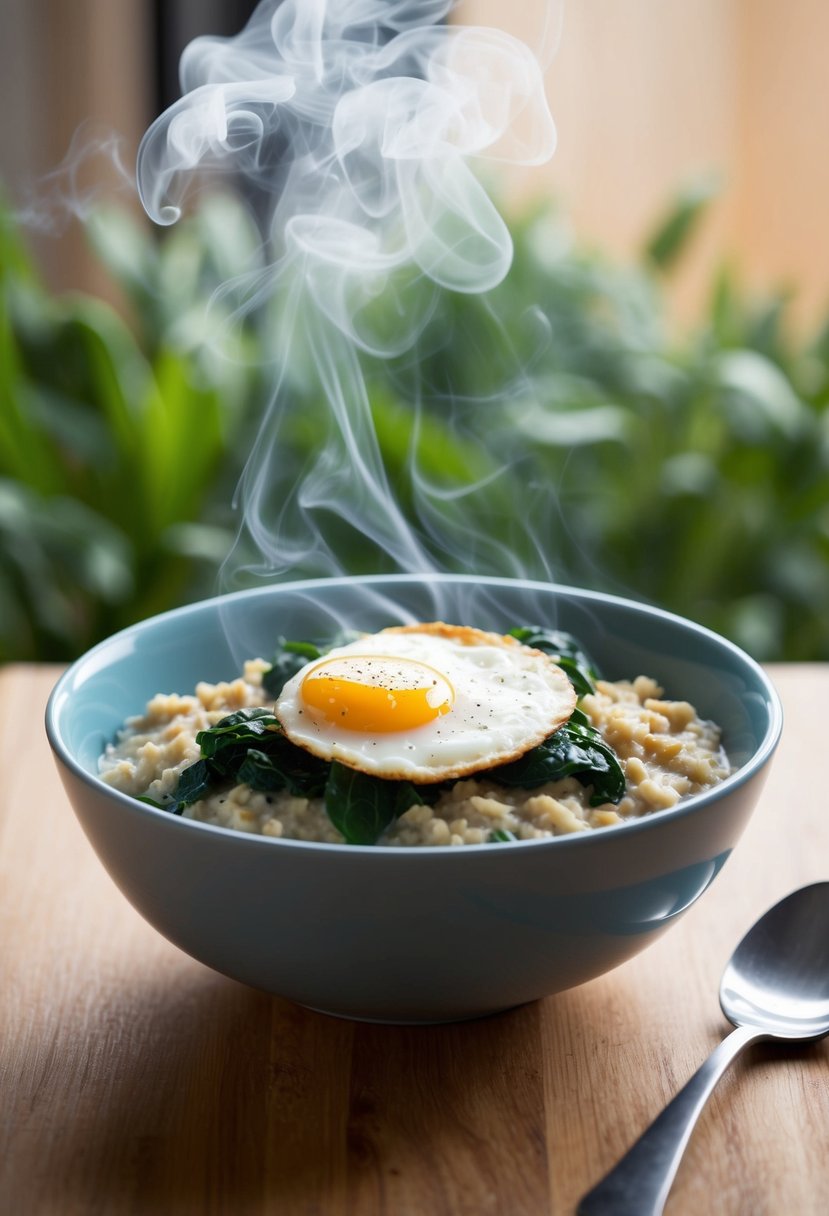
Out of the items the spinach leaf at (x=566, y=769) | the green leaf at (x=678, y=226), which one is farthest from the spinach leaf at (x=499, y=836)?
the green leaf at (x=678, y=226)

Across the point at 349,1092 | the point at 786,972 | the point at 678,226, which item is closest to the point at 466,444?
the point at 678,226

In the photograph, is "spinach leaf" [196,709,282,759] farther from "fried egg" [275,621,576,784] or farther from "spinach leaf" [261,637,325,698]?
"spinach leaf" [261,637,325,698]

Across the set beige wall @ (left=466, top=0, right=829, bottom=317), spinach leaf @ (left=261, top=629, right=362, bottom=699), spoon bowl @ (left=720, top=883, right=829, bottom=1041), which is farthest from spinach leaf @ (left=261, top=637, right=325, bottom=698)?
beige wall @ (left=466, top=0, right=829, bottom=317)

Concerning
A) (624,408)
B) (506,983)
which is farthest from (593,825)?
(624,408)

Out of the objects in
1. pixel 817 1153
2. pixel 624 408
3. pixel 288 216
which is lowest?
pixel 624 408

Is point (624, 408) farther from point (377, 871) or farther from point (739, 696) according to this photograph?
point (377, 871)

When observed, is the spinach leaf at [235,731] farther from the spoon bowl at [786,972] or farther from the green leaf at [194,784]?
the spoon bowl at [786,972]
